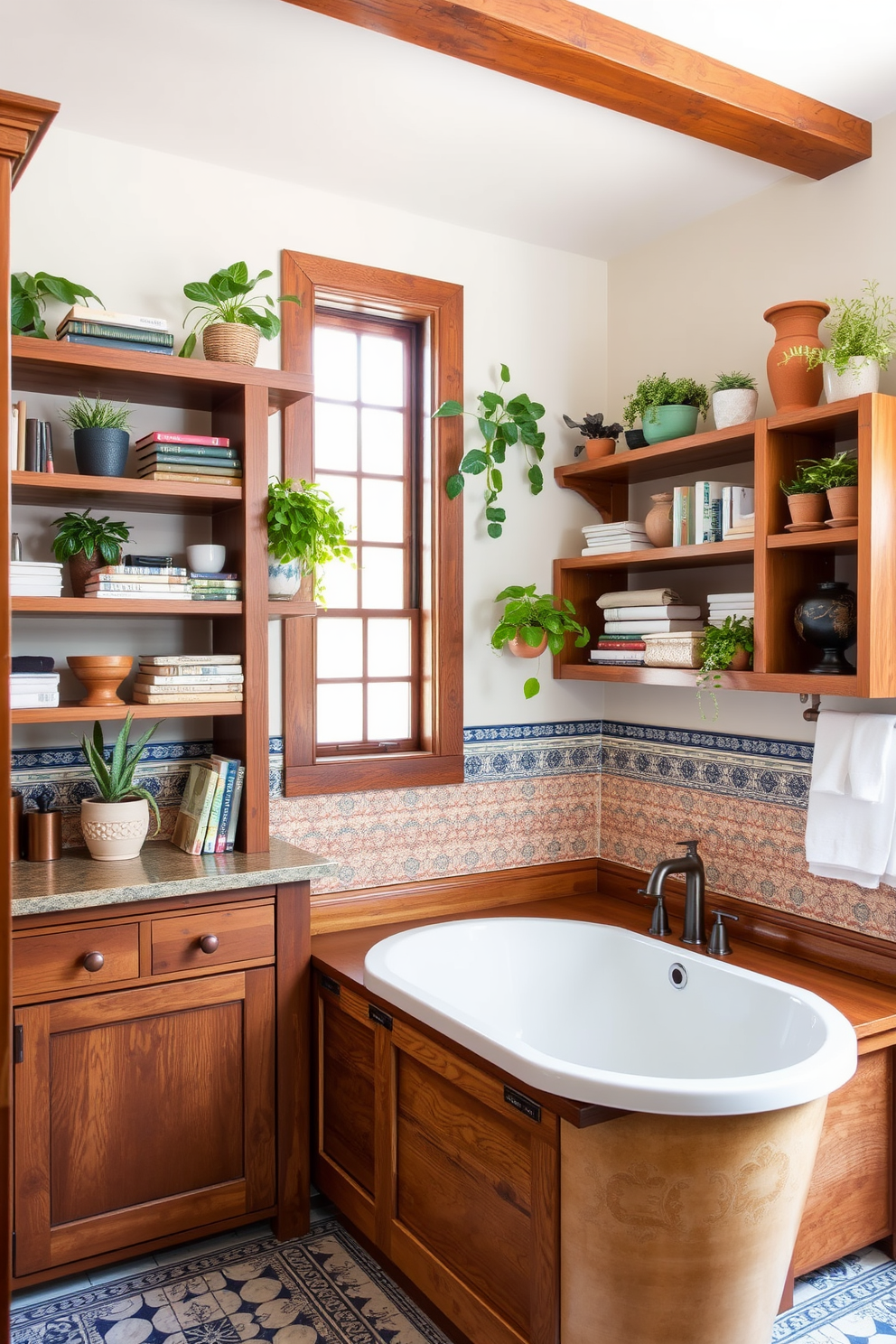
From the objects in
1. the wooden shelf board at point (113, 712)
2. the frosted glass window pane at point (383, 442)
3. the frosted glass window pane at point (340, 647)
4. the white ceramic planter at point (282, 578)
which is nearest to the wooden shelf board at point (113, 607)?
the white ceramic planter at point (282, 578)

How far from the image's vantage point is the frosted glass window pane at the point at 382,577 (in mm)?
3322

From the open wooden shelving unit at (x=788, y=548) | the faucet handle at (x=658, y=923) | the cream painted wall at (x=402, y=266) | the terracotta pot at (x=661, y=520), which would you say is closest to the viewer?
the open wooden shelving unit at (x=788, y=548)

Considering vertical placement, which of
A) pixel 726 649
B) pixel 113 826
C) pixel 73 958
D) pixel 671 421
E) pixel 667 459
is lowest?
pixel 73 958

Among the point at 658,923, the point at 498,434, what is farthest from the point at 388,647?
the point at 658,923

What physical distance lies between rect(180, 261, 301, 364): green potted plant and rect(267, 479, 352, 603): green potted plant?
36 centimetres

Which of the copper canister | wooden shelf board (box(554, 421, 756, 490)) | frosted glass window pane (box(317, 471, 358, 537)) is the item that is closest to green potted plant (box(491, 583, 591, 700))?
wooden shelf board (box(554, 421, 756, 490))

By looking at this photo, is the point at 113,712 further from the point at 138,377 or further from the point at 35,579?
the point at 138,377

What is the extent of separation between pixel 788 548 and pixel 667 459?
0.62 meters

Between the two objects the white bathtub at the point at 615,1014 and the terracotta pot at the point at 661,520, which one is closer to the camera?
the white bathtub at the point at 615,1014

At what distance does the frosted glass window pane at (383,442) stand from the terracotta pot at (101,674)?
3.58ft

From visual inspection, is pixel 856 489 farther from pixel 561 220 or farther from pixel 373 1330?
pixel 373 1330

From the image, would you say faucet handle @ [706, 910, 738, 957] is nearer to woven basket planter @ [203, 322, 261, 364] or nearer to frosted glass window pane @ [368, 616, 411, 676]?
frosted glass window pane @ [368, 616, 411, 676]

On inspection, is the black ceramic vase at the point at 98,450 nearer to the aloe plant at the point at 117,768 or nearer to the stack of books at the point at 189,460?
the stack of books at the point at 189,460

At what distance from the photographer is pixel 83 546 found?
2.60 m
